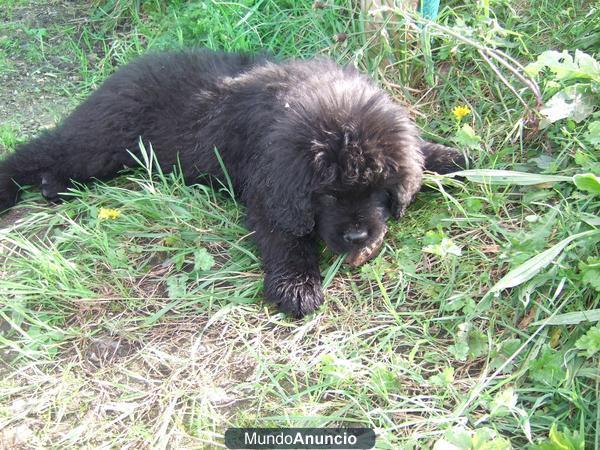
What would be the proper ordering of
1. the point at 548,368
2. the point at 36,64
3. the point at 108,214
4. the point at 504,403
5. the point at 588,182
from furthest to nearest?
the point at 36,64, the point at 108,214, the point at 588,182, the point at 548,368, the point at 504,403

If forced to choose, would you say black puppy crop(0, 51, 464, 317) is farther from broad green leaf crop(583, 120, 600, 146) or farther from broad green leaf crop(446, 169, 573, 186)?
broad green leaf crop(583, 120, 600, 146)

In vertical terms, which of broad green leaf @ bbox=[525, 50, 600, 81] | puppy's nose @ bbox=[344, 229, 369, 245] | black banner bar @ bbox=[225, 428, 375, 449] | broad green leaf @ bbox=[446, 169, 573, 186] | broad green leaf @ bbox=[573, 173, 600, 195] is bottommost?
black banner bar @ bbox=[225, 428, 375, 449]

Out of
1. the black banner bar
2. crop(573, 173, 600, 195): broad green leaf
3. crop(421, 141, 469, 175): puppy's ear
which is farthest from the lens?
crop(421, 141, 469, 175): puppy's ear

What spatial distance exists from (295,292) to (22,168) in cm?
204

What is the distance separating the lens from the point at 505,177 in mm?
2965

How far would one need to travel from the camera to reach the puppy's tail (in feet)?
12.3

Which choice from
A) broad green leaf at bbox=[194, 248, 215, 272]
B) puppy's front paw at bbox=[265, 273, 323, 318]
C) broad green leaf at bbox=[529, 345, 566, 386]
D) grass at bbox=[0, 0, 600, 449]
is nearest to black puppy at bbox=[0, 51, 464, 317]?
puppy's front paw at bbox=[265, 273, 323, 318]

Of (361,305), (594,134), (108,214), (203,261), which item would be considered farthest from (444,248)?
(108,214)

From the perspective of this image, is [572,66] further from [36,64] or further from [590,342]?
[36,64]

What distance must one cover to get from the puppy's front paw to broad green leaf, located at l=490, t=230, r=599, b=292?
2.68ft

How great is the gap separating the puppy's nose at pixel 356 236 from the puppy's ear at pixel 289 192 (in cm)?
18

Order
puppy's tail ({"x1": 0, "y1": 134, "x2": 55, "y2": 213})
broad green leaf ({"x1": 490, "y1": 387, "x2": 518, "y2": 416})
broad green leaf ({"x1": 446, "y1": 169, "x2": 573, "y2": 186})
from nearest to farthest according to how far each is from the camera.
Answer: broad green leaf ({"x1": 490, "y1": 387, "x2": 518, "y2": 416})
broad green leaf ({"x1": 446, "y1": 169, "x2": 573, "y2": 186})
puppy's tail ({"x1": 0, "y1": 134, "x2": 55, "y2": 213})

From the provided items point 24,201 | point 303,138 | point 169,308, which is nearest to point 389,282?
point 303,138

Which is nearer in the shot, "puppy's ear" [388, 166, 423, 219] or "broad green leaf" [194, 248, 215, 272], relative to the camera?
"puppy's ear" [388, 166, 423, 219]
